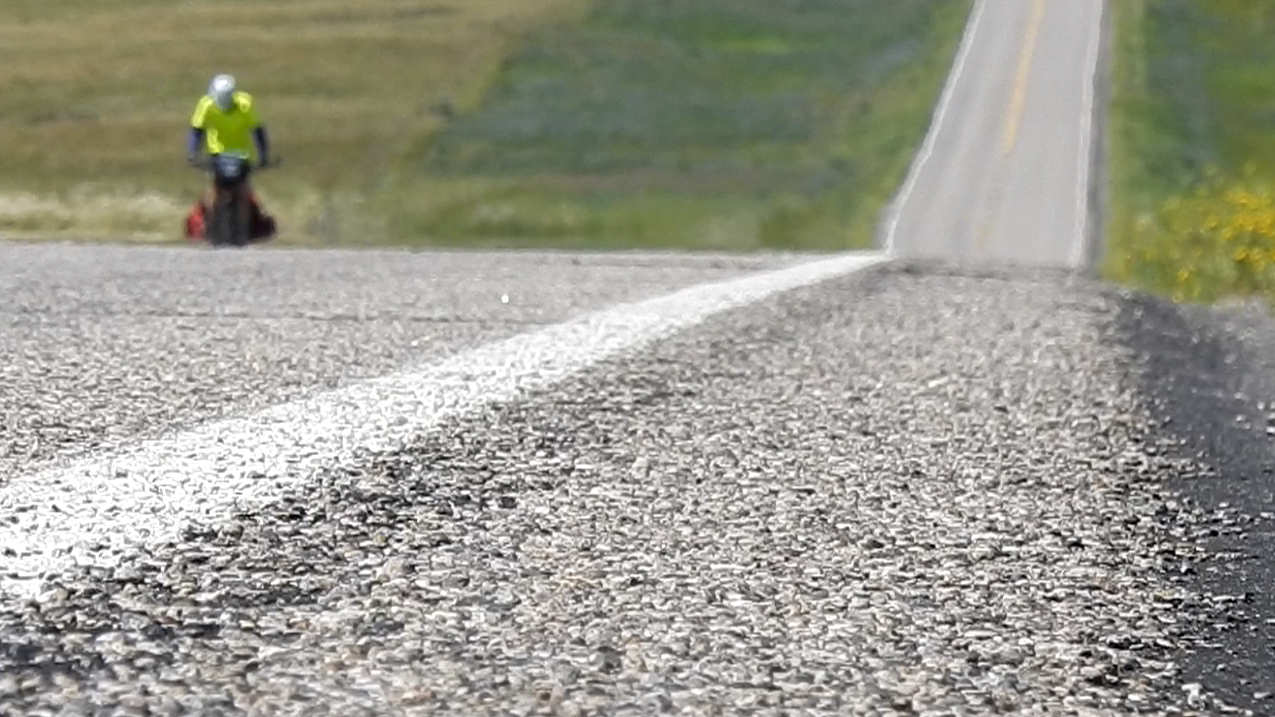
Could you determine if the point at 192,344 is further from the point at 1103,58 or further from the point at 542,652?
the point at 1103,58

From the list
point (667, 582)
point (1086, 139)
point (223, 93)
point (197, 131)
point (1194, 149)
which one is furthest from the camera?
point (1086, 139)

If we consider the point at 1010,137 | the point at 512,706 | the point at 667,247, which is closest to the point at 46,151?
the point at 667,247

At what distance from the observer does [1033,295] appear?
A: 326 inches

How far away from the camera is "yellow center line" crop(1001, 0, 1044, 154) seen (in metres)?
42.6

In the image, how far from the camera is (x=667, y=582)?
2566mm

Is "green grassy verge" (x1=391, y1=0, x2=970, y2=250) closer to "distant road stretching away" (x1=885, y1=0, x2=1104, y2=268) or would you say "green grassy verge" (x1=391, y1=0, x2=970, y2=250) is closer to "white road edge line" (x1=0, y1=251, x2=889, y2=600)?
"distant road stretching away" (x1=885, y1=0, x2=1104, y2=268)

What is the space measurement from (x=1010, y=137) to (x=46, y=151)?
784 inches

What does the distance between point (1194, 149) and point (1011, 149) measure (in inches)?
146

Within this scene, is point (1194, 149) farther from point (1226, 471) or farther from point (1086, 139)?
point (1226, 471)

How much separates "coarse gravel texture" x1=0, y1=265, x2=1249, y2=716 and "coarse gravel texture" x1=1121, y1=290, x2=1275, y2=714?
55 millimetres

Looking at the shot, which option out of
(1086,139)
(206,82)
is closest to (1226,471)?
(1086,139)

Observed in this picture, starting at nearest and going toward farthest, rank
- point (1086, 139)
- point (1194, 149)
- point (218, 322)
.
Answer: point (218, 322), point (1194, 149), point (1086, 139)

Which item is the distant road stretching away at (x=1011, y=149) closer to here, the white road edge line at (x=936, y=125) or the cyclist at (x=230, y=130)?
the white road edge line at (x=936, y=125)

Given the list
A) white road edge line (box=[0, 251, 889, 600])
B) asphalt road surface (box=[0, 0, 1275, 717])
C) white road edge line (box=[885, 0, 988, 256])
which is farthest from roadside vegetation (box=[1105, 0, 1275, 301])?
white road edge line (box=[0, 251, 889, 600])
